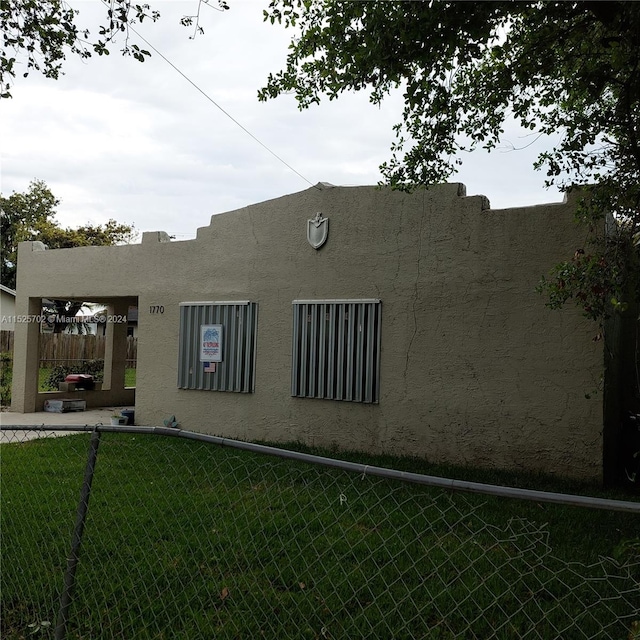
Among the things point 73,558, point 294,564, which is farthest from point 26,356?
point 73,558

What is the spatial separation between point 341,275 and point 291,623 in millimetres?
5947

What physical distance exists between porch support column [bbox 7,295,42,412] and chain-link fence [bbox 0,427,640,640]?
6.75 metres

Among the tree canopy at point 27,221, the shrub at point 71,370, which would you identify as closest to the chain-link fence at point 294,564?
the shrub at point 71,370

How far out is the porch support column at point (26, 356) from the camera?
41.9 ft

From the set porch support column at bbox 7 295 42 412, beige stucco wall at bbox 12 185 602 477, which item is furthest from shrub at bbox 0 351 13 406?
beige stucco wall at bbox 12 185 602 477

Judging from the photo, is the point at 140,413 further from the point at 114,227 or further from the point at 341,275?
the point at 114,227

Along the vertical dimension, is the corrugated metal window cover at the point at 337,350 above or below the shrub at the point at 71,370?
above

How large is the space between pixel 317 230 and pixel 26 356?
24.3 feet

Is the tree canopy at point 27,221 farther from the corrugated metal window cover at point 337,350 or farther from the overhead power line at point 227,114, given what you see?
the corrugated metal window cover at point 337,350

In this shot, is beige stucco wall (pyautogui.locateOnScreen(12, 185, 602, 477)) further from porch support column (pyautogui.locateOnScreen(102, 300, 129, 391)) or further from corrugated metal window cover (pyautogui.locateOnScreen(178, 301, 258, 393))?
porch support column (pyautogui.locateOnScreen(102, 300, 129, 391))

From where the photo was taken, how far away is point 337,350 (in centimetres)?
899

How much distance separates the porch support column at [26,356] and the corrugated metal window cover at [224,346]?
423cm

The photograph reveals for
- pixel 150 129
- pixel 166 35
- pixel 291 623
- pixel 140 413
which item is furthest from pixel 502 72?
pixel 140 413

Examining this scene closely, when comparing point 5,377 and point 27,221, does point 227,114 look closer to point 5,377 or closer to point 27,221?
point 5,377
